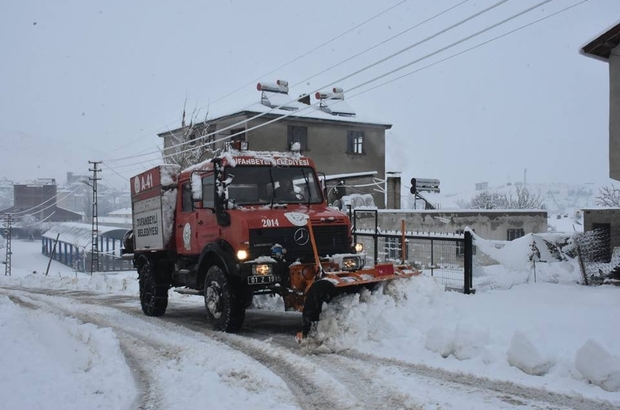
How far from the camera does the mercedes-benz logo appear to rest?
810 cm

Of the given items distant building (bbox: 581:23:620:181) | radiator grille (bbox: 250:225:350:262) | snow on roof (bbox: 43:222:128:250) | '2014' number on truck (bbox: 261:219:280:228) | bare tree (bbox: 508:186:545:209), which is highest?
distant building (bbox: 581:23:620:181)

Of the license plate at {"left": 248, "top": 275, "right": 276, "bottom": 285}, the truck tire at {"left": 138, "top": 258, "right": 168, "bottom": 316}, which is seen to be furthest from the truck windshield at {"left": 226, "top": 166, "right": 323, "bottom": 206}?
the truck tire at {"left": 138, "top": 258, "right": 168, "bottom": 316}

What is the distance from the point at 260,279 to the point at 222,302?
1009 millimetres

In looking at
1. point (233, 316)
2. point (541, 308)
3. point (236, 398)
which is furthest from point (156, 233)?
point (541, 308)

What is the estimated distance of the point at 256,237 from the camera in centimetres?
788

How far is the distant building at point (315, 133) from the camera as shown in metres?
32.9

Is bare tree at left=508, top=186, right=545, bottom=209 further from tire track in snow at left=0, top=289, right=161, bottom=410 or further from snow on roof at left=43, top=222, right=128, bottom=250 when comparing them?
tire track in snow at left=0, top=289, right=161, bottom=410

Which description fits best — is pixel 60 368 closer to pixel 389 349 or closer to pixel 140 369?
pixel 140 369

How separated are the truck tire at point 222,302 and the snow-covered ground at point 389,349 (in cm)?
53

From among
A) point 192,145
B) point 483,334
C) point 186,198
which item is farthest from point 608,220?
point 192,145

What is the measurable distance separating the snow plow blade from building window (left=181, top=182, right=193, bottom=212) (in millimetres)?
3488

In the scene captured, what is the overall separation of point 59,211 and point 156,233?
348ft

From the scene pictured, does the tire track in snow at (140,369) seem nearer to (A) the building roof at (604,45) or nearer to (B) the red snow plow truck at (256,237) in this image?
(B) the red snow plow truck at (256,237)

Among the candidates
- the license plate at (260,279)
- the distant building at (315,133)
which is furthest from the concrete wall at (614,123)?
the distant building at (315,133)
